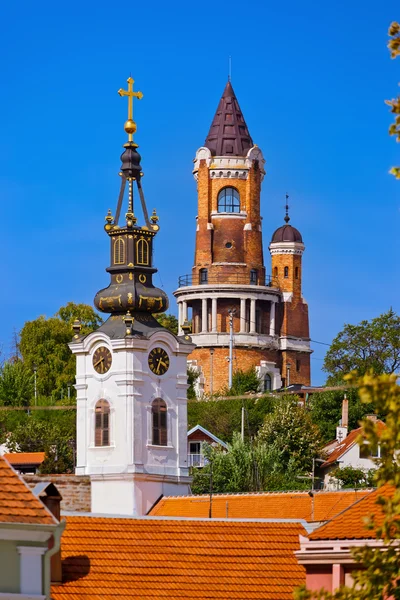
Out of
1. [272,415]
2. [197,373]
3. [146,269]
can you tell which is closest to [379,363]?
[197,373]

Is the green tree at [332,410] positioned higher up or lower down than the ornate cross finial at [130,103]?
lower down

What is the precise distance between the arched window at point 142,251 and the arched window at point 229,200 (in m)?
64.8

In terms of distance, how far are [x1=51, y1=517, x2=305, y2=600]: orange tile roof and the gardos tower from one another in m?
34.1

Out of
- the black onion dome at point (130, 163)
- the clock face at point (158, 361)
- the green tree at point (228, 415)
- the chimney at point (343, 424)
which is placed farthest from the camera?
the chimney at point (343, 424)

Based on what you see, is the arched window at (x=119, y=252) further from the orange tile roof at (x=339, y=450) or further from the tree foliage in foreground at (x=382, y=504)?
the tree foliage in foreground at (x=382, y=504)

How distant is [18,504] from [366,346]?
104067 millimetres

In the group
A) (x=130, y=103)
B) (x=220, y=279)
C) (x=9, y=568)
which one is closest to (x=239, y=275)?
(x=220, y=279)

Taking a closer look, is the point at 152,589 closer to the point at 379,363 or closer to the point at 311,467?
the point at 311,467

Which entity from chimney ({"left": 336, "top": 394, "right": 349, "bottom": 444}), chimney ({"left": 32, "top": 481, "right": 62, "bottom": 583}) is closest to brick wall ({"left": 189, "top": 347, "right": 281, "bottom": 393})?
chimney ({"left": 336, "top": 394, "right": 349, "bottom": 444})

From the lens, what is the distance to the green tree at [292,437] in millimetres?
107394

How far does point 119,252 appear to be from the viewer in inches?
3236

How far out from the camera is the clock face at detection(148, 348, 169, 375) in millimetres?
79000

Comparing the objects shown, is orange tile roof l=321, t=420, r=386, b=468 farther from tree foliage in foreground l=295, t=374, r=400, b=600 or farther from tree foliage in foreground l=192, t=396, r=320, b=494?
tree foliage in foreground l=295, t=374, r=400, b=600

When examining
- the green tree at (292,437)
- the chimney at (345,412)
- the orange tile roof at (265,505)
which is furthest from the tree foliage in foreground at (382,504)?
the chimney at (345,412)
